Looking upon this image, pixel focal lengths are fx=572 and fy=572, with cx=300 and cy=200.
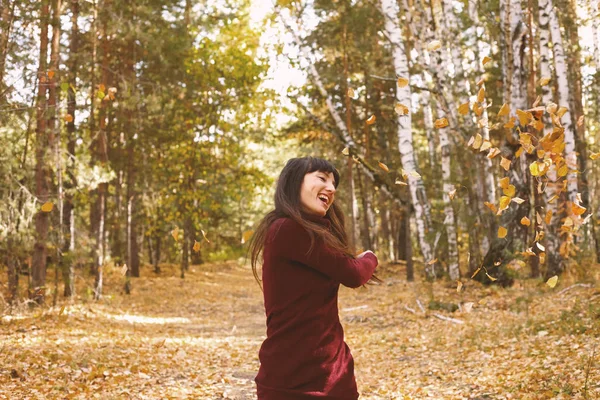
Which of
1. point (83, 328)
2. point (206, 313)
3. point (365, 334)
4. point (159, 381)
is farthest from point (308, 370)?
point (206, 313)

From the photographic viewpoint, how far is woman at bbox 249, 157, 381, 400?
2.73m

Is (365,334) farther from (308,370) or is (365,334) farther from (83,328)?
(308,370)

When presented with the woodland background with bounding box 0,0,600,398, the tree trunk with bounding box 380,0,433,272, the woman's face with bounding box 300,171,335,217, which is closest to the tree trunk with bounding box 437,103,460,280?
the woodland background with bounding box 0,0,600,398

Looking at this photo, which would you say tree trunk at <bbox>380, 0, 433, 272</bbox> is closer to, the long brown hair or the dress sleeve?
the long brown hair

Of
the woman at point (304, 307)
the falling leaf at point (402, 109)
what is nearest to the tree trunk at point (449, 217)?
the falling leaf at point (402, 109)

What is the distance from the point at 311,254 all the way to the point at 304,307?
264 mm

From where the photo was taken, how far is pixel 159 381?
7637mm

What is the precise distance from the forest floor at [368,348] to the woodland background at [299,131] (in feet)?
0.69

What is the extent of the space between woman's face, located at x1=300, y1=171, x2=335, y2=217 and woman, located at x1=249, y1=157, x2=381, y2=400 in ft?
0.20

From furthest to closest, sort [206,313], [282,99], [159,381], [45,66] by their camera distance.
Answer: [282,99], [206,313], [45,66], [159,381]

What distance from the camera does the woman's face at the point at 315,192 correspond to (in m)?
2.96

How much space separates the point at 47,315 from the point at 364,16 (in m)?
14.3

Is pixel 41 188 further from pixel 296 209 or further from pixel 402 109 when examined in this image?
pixel 296 209

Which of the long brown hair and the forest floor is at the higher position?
the long brown hair
